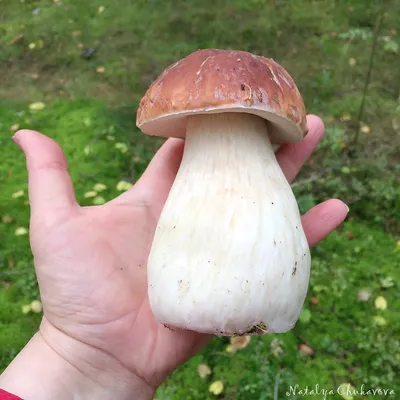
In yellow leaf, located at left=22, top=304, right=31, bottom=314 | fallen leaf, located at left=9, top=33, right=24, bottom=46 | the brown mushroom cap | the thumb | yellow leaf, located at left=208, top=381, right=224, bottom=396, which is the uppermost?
the brown mushroom cap

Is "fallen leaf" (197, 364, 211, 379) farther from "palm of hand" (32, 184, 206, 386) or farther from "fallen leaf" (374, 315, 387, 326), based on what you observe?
"fallen leaf" (374, 315, 387, 326)

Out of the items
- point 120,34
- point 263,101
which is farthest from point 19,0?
point 263,101

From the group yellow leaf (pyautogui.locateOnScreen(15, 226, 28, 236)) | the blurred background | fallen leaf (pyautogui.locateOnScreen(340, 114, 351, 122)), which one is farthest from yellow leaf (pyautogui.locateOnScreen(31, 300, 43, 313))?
fallen leaf (pyautogui.locateOnScreen(340, 114, 351, 122))

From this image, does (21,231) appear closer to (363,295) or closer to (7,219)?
(7,219)

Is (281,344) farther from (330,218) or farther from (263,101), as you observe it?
(263,101)

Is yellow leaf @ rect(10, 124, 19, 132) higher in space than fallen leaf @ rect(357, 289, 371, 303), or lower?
higher
